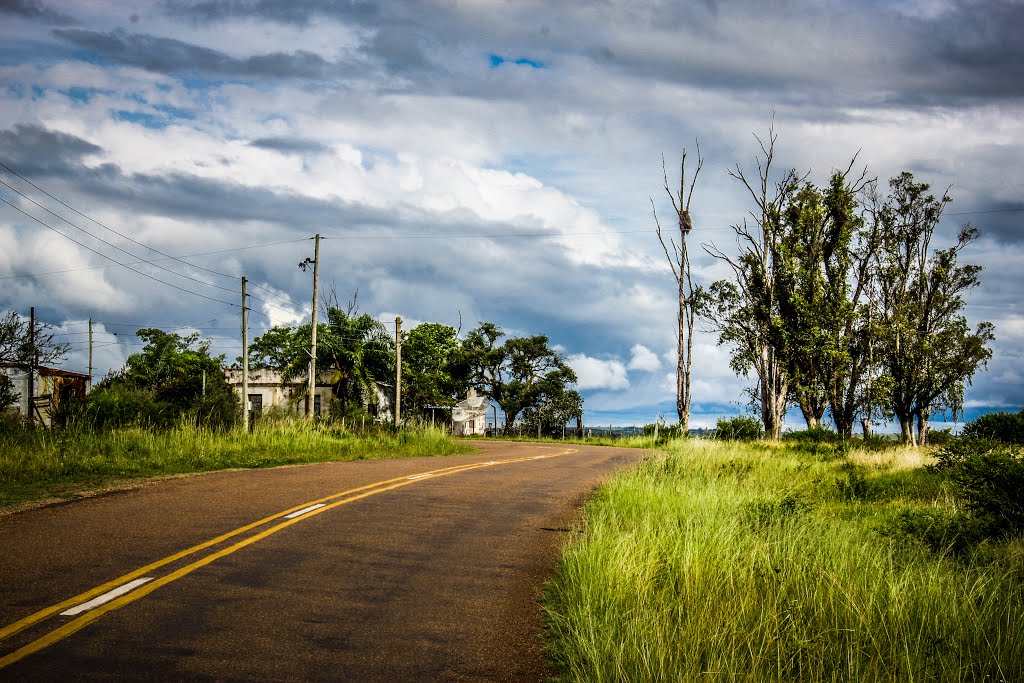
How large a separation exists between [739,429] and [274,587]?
3625cm

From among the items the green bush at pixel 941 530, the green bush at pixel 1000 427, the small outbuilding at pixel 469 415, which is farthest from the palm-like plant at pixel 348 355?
the green bush at pixel 941 530

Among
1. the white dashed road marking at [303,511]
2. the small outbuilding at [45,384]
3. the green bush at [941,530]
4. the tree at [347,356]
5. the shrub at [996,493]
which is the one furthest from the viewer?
the tree at [347,356]

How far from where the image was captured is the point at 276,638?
19.1 feet

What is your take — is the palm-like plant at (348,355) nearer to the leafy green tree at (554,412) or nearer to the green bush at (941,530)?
the leafy green tree at (554,412)

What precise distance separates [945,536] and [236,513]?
34.3 ft

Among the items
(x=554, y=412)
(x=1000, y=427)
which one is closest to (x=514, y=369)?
(x=554, y=412)

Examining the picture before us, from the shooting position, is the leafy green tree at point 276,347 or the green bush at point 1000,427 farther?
the leafy green tree at point 276,347

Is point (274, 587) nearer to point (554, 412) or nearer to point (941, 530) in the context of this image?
point (941, 530)

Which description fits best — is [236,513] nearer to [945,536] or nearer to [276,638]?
[276,638]

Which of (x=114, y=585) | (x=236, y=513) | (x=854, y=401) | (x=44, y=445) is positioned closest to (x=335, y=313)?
(x=854, y=401)

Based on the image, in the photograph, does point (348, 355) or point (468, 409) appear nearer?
point (348, 355)

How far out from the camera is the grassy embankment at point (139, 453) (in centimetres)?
1446

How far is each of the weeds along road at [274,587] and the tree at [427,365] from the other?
49.8 meters

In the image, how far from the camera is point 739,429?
4078 centimetres
